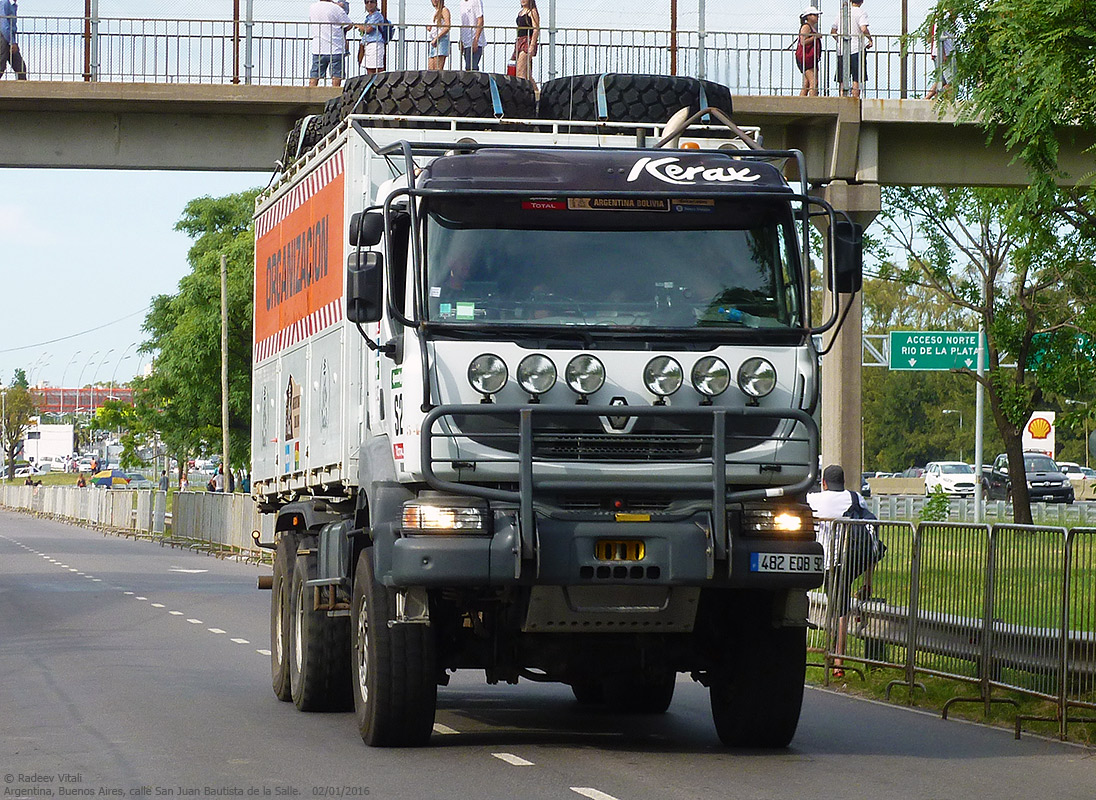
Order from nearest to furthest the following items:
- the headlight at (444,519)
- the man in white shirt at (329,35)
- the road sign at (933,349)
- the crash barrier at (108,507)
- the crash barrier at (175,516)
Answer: the headlight at (444,519), the man in white shirt at (329,35), the crash barrier at (175,516), the road sign at (933,349), the crash barrier at (108,507)

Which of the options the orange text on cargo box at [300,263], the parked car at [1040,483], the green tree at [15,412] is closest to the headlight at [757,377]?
the orange text on cargo box at [300,263]

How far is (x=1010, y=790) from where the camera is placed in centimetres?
957

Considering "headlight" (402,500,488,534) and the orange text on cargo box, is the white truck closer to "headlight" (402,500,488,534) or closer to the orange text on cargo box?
"headlight" (402,500,488,534)

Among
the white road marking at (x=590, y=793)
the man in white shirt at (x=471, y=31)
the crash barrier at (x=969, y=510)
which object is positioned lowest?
the white road marking at (x=590, y=793)

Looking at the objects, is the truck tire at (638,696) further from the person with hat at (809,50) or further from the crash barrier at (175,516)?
the crash barrier at (175,516)

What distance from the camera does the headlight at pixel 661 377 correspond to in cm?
988

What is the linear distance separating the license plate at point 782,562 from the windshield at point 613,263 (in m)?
1.24

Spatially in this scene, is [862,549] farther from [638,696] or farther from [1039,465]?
[1039,465]

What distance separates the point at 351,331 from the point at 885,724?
14.5 ft

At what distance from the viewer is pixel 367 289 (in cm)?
1007

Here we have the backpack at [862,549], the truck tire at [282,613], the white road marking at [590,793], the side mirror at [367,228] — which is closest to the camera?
the white road marking at [590,793]

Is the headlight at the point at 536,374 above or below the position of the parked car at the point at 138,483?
above

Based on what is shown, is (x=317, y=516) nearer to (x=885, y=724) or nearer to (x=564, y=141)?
(x=564, y=141)

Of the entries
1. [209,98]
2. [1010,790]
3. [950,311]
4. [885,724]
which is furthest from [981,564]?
[950,311]
